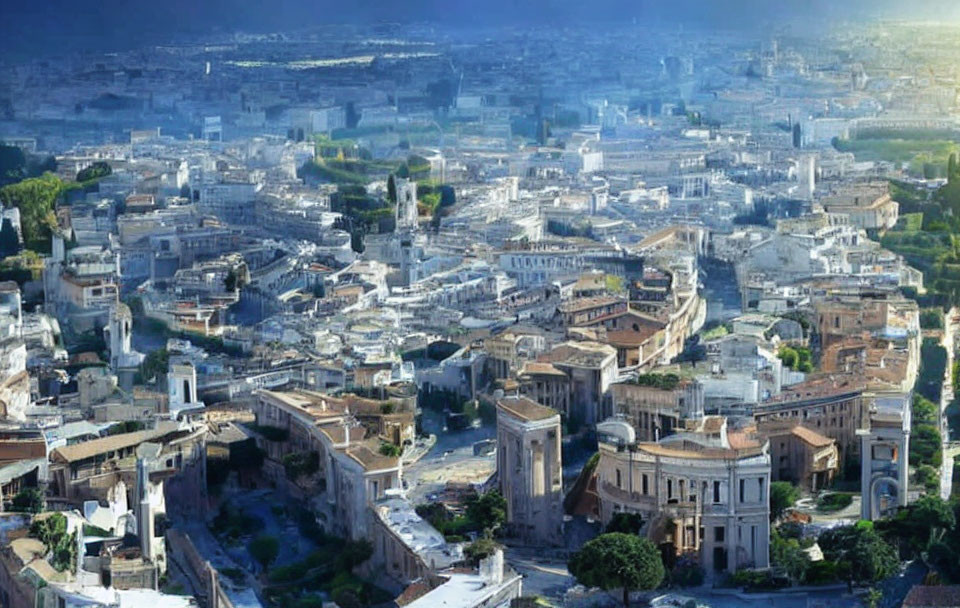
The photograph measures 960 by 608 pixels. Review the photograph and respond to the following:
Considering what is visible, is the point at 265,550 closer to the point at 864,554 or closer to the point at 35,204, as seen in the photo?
the point at 864,554

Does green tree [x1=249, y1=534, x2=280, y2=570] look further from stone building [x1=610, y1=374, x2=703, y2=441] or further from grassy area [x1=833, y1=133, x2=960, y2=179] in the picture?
grassy area [x1=833, y1=133, x2=960, y2=179]

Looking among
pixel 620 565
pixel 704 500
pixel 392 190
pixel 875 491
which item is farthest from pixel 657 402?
pixel 392 190

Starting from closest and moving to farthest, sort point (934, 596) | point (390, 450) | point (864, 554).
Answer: point (934, 596) < point (864, 554) < point (390, 450)

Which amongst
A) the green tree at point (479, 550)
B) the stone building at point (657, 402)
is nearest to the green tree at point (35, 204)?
the stone building at point (657, 402)

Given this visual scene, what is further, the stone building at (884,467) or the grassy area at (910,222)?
the grassy area at (910,222)

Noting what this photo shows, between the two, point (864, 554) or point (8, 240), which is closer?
point (864, 554)

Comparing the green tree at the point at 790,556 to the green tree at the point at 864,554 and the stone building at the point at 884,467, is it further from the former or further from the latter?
the stone building at the point at 884,467

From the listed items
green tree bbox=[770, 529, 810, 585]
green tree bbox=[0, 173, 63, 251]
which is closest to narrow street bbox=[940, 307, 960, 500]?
green tree bbox=[770, 529, 810, 585]
